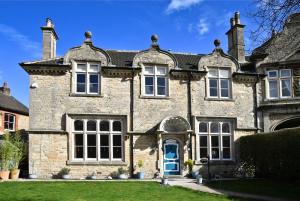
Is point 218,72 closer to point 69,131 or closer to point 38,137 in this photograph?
point 69,131

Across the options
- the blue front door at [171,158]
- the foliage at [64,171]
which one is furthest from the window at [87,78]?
the blue front door at [171,158]

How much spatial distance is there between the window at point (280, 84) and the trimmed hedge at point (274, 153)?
13.7ft

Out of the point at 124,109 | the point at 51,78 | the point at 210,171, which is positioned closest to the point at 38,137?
the point at 51,78

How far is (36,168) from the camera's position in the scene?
971 inches

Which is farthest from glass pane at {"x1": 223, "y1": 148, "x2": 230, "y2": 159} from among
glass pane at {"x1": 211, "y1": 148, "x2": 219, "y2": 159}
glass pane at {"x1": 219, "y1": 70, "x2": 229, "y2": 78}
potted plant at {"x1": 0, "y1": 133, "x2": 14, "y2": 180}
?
potted plant at {"x1": 0, "y1": 133, "x2": 14, "y2": 180}

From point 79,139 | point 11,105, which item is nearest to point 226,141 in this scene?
point 79,139

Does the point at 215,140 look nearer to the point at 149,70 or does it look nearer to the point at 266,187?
the point at 149,70

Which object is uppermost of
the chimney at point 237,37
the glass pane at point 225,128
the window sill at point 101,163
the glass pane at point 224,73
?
the chimney at point 237,37

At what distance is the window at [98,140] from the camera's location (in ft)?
83.6

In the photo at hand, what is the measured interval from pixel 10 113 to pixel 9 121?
2.70ft

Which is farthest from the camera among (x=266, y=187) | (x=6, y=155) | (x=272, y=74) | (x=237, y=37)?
(x=237, y=37)

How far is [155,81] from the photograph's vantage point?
2689cm

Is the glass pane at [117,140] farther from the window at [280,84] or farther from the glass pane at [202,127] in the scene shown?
the window at [280,84]

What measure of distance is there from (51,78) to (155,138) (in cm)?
740
